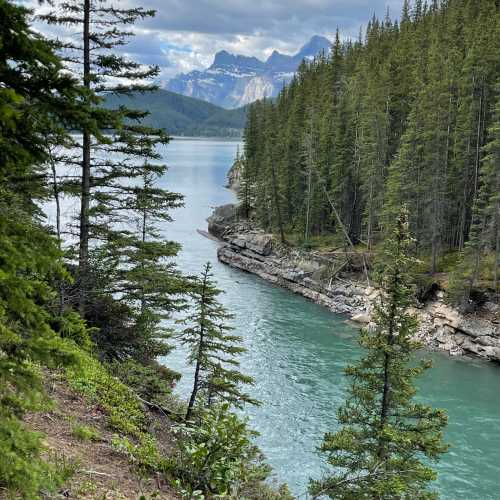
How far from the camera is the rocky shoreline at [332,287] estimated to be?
102ft

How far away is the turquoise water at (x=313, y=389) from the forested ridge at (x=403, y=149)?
8749mm

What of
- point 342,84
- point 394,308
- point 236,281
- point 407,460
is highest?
point 342,84

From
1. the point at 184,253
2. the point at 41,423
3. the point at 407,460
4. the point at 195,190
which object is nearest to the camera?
the point at 41,423

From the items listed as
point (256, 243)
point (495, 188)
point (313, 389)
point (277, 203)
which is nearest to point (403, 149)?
point (495, 188)

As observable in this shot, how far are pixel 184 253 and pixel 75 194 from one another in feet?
125

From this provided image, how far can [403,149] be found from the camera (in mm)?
39500

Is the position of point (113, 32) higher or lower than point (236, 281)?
Answer: higher

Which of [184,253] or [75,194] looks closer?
[75,194]

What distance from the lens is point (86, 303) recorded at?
16.5 metres

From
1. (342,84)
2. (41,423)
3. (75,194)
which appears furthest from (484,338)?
(342,84)

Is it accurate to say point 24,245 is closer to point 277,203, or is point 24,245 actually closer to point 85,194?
point 85,194

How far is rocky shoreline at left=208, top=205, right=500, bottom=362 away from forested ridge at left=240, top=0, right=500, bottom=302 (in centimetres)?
258

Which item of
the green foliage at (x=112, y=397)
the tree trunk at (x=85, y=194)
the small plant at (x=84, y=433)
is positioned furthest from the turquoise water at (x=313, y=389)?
the small plant at (x=84, y=433)

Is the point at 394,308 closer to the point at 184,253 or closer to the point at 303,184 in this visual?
the point at 184,253
